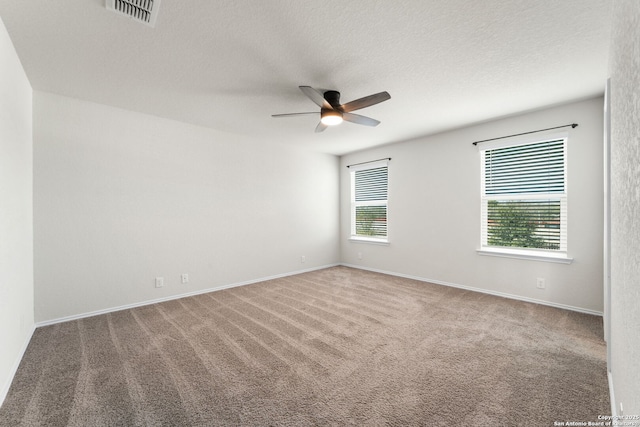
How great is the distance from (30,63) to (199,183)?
2079 mm

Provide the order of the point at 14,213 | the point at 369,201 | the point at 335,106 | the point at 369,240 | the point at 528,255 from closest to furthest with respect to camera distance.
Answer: the point at 14,213
the point at 335,106
the point at 528,255
the point at 369,240
the point at 369,201

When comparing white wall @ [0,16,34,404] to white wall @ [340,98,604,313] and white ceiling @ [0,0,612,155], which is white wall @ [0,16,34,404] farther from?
white wall @ [340,98,604,313]

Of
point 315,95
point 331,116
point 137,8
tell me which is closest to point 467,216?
point 331,116

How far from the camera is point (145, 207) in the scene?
3666mm

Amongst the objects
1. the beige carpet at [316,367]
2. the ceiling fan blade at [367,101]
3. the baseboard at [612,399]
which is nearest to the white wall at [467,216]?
the beige carpet at [316,367]

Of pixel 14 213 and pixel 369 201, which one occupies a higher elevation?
pixel 369 201

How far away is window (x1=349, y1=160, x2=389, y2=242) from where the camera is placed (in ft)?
17.9

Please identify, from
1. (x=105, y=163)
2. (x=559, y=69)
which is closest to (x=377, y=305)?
(x=559, y=69)

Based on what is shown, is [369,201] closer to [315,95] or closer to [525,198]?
[525,198]

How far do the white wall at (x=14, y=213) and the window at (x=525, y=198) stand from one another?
517 cm

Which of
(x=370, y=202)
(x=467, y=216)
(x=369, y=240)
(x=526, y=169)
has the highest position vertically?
(x=526, y=169)

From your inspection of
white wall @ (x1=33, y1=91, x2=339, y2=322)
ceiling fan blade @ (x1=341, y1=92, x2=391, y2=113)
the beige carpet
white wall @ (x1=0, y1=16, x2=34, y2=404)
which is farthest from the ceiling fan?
the beige carpet

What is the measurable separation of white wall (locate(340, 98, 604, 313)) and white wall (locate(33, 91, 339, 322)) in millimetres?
1931

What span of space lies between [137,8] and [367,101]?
6.19ft
